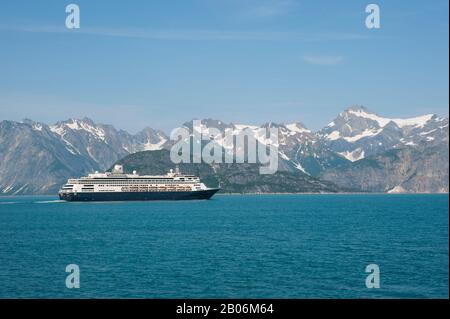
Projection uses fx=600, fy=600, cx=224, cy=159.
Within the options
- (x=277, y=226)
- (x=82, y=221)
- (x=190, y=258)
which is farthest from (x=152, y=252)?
(x=82, y=221)

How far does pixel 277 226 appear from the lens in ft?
400

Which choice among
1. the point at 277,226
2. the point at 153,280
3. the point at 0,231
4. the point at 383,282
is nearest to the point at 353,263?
the point at 383,282

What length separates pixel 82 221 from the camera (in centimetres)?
13562

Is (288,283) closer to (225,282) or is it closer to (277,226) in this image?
(225,282)

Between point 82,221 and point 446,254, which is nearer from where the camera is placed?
point 446,254

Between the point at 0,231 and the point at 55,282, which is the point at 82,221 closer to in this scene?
the point at 0,231

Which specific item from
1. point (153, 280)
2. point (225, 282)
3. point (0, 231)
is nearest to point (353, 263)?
point (225, 282)

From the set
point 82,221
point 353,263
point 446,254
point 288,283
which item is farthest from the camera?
point 82,221

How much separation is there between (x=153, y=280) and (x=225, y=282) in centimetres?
713
